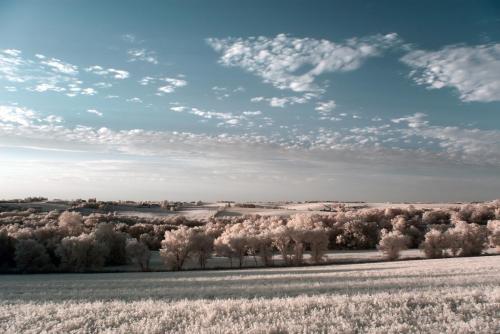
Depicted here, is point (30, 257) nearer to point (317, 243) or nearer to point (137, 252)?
point (137, 252)

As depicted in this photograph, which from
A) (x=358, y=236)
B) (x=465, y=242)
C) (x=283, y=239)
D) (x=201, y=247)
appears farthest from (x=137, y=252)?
(x=358, y=236)

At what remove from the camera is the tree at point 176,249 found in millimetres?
48875

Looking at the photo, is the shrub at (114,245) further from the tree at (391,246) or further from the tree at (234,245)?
the tree at (391,246)

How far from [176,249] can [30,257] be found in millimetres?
14657

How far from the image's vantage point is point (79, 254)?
4656 centimetres

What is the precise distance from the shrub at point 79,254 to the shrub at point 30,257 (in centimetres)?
184

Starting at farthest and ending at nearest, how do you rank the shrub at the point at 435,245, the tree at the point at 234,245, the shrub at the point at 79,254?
the shrub at the point at 435,245 → the tree at the point at 234,245 → the shrub at the point at 79,254

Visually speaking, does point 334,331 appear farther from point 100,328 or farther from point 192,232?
point 192,232

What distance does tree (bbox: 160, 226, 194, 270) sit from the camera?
4888 centimetres

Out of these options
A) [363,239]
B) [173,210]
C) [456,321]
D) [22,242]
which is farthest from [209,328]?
[173,210]

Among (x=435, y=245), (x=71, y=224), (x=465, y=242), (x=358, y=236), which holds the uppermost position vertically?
(x=71, y=224)

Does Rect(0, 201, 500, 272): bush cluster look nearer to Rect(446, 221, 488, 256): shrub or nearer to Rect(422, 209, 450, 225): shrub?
Rect(446, 221, 488, 256): shrub

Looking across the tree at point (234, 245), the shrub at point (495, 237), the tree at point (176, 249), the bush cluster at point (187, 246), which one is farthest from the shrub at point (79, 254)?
the shrub at point (495, 237)

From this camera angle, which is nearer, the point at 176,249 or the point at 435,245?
the point at 176,249
